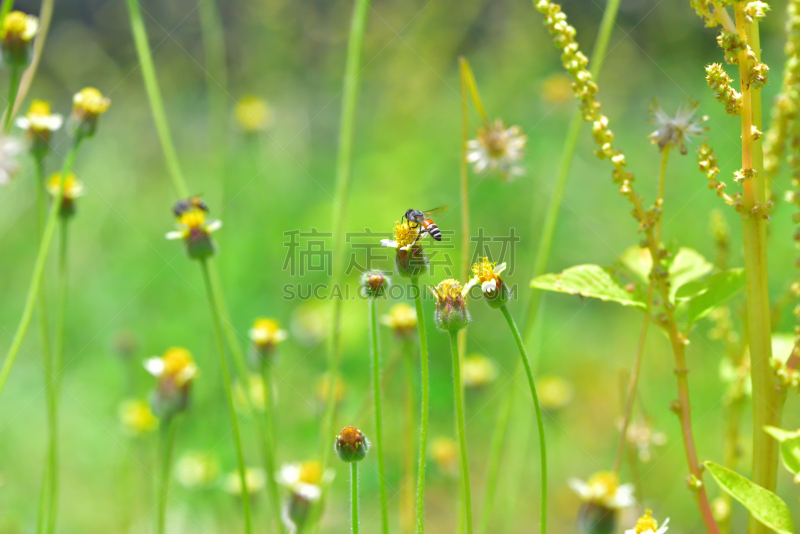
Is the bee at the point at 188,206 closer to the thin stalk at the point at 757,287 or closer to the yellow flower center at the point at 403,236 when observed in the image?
the yellow flower center at the point at 403,236

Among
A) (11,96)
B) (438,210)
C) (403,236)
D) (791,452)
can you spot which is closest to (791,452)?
(791,452)

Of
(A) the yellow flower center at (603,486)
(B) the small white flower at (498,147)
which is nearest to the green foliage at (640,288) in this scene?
(A) the yellow flower center at (603,486)

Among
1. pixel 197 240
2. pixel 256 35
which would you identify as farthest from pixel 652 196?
pixel 256 35

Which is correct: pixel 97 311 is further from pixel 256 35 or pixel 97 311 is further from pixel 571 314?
pixel 256 35

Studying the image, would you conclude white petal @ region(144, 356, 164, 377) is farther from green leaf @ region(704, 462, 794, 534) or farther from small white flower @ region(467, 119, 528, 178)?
green leaf @ region(704, 462, 794, 534)

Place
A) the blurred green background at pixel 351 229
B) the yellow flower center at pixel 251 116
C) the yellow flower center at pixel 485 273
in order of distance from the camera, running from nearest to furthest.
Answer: the yellow flower center at pixel 485 273 → the blurred green background at pixel 351 229 → the yellow flower center at pixel 251 116

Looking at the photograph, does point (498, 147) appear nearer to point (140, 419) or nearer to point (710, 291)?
point (710, 291)
